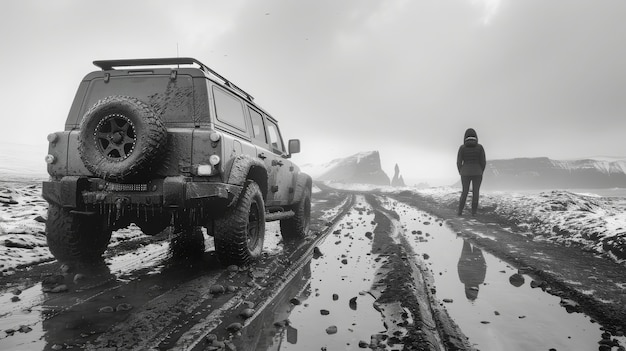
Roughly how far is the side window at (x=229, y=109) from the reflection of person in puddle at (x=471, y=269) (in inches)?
123

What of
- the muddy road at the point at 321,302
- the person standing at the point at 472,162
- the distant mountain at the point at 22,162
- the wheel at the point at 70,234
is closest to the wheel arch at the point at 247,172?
the muddy road at the point at 321,302

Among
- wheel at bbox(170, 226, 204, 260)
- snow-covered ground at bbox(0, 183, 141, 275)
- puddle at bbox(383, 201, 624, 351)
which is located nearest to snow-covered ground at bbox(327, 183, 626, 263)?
puddle at bbox(383, 201, 624, 351)

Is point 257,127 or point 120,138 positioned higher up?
point 257,127

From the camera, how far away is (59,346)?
6.69 feet

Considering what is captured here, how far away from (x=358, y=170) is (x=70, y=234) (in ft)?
607

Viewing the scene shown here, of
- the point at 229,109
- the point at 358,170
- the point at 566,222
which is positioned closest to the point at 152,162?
the point at 229,109

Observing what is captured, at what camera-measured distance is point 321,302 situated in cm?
296

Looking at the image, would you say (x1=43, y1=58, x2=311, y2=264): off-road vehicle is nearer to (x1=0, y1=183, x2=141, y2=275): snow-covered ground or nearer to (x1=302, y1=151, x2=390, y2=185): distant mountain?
(x1=0, y1=183, x2=141, y2=275): snow-covered ground

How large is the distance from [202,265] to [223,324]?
1.88 metres

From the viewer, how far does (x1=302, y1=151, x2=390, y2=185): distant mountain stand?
604 ft

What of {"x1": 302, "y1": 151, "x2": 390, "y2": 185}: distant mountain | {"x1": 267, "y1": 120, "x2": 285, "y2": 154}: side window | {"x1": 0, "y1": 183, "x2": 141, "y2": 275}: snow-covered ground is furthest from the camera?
{"x1": 302, "y1": 151, "x2": 390, "y2": 185}: distant mountain

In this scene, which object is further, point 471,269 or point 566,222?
point 566,222

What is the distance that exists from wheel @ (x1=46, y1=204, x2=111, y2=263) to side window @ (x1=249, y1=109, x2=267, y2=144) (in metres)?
2.21

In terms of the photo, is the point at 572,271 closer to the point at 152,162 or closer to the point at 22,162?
the point at 152,162
